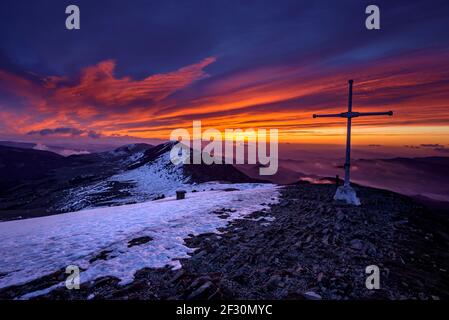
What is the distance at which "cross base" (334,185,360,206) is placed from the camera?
597 inches

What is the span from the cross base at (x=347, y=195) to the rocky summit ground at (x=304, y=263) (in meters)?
2.34

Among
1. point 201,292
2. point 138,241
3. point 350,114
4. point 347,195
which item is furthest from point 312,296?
point 350,114

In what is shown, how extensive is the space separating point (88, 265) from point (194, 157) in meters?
106

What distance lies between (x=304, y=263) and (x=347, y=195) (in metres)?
9.75

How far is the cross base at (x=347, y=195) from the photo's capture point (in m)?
15.2

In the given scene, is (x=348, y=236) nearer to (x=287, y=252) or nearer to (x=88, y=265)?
(x=287, y=252)

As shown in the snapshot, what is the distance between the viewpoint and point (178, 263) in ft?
25.0

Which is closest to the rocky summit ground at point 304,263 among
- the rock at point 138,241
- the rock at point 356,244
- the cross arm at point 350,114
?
the rock at point 356,244

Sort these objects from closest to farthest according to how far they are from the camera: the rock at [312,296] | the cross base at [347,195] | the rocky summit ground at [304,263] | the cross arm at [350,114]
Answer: the rock at [312,296] < the rocky summit ground at [304,263] < the cross arm at [350,114] < the cross base at [347,195]

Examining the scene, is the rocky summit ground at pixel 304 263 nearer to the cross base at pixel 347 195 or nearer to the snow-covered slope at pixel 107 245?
the snow-covered slope at pixel 107 245

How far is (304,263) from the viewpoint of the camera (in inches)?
294

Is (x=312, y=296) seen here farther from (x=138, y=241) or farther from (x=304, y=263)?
(x=138, y=241)

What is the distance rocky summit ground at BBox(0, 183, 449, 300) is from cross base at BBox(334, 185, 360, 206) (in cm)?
234
